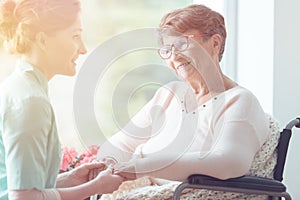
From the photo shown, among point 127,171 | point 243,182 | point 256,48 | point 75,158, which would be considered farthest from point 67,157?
point 256,48

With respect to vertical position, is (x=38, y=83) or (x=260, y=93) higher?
(x=38, y=83)

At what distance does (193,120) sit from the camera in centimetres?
212

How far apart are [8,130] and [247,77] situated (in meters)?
1.42

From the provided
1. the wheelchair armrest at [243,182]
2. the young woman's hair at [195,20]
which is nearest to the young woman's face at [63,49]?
the young woman's hair at [195,20]

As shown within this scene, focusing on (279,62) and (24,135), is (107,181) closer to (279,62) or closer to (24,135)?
(24,135)

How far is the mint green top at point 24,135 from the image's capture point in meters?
1.51

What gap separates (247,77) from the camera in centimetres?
265

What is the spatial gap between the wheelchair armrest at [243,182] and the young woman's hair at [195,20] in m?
0.57

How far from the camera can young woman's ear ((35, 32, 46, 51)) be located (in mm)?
1664

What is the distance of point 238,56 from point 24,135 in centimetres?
147

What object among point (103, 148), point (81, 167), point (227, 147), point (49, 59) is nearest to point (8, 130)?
point (49, 59)

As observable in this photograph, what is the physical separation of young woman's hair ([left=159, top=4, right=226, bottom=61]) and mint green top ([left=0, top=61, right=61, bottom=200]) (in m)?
0.68

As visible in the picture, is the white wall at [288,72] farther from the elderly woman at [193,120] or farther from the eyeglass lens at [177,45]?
the eyeglass lens at [177,45]

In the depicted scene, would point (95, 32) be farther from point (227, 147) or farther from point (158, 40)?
point (227, 147)
